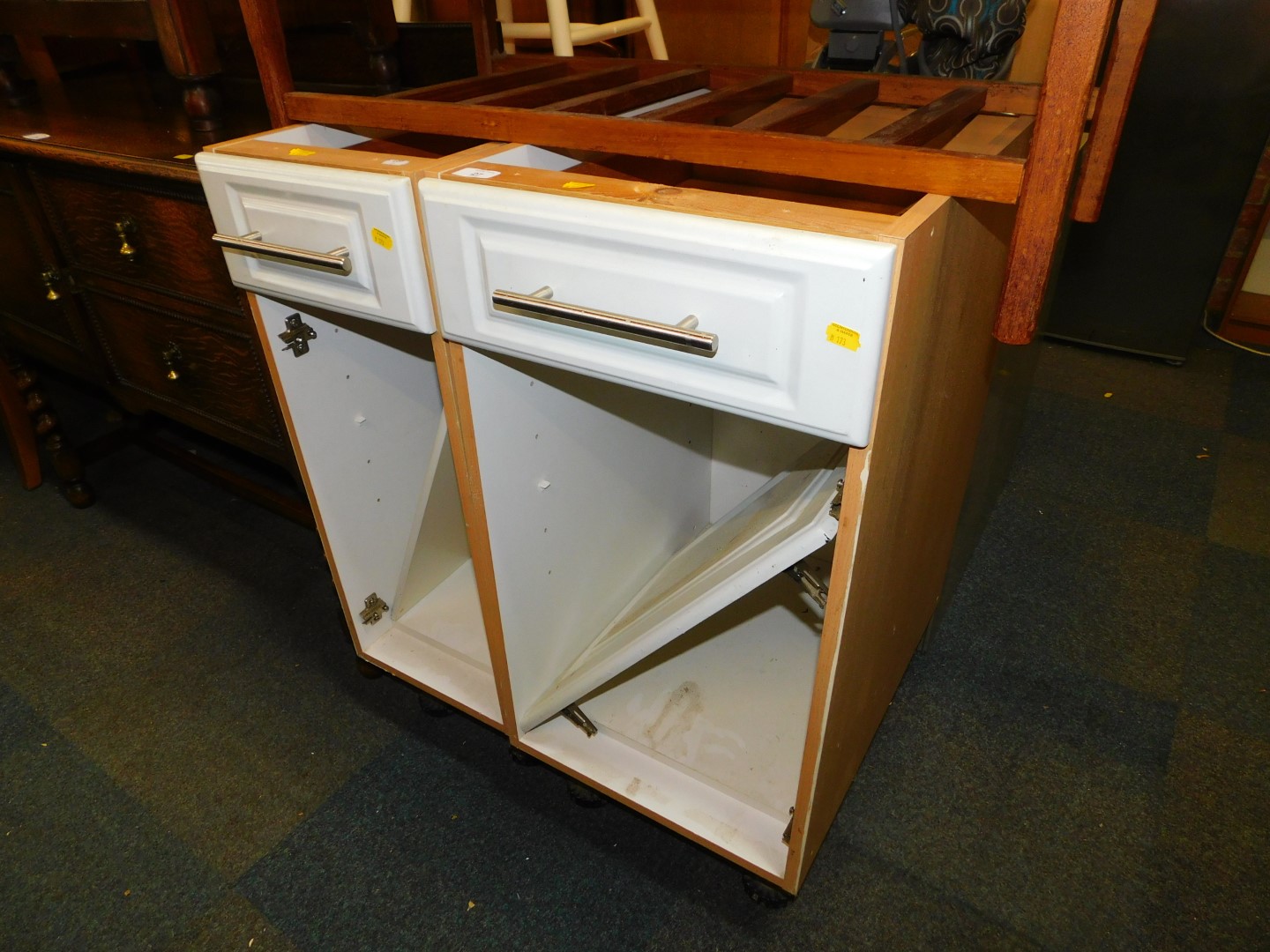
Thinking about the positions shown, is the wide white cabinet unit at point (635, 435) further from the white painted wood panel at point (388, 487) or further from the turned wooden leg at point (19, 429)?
Answer: the turned wooden leg at point (19, 429)

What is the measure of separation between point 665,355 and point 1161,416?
1740mm

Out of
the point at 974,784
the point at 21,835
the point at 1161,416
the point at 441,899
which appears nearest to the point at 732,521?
the point at 974,784

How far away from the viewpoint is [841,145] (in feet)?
1.97

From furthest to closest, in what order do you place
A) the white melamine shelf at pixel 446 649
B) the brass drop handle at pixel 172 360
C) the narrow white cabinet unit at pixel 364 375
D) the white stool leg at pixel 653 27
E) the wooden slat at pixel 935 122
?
the white stool leg at pixel 653 27, the brass drop handle at pixel 172 360, the white melamine shelf at pixel 446 649, the narrow white cabinet unit at pixel 364 375, the wooden slat at pixel 935 122

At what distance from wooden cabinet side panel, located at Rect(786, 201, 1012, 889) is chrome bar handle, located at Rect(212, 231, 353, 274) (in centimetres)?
51

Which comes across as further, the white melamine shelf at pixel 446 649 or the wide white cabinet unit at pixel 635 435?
the white melamine shelf at pixel 446 649

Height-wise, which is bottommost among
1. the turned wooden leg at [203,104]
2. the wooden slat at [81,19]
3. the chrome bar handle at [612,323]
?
the chrome bar handle at [612,323]

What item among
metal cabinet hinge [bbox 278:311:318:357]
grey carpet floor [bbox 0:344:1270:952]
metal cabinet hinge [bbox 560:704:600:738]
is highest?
metal cabinet hinge [bbox 278:311:318:357]

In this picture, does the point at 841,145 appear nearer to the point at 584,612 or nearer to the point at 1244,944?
the point at 584,612

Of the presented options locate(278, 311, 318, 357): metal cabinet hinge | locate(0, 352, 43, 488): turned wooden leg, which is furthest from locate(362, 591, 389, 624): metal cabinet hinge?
locate(0, 352, 43, 488): turned wooden leg

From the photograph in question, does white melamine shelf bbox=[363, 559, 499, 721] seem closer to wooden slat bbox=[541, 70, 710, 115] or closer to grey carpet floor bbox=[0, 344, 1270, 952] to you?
grey carpet floor bbox=[0, 344, 1270, 952]

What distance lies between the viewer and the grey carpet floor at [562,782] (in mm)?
949

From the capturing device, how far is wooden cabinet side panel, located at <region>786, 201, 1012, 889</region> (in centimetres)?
60

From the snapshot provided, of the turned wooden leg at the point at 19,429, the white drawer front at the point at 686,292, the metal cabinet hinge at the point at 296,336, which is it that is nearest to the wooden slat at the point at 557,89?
the white drawer front at the point at 686,292
